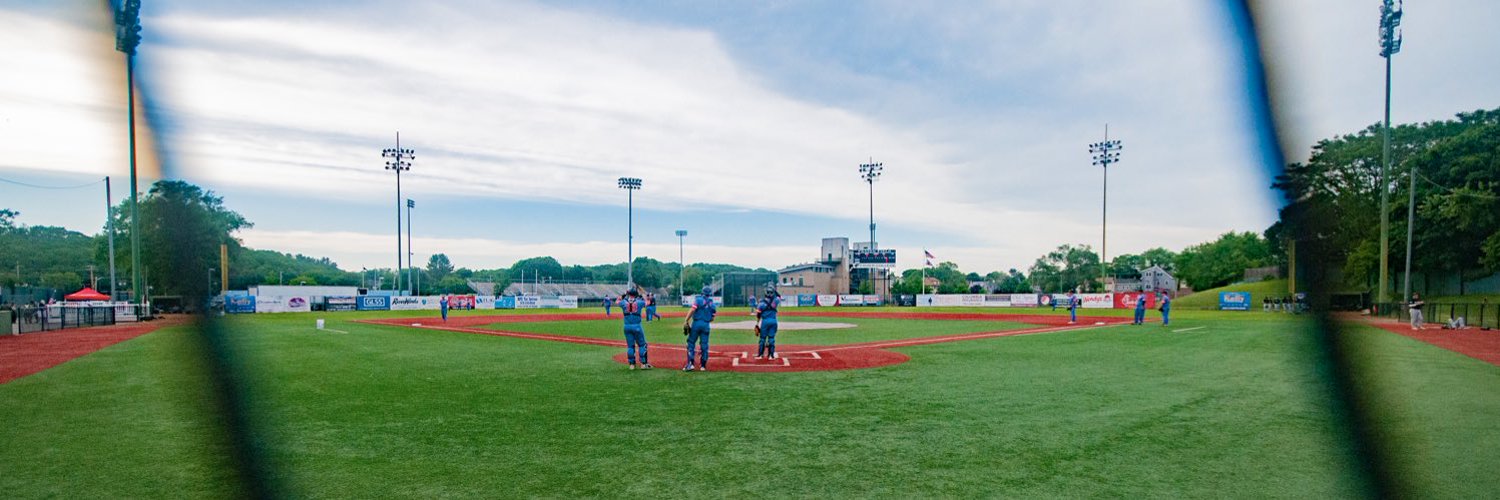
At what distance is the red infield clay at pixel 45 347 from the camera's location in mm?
15961

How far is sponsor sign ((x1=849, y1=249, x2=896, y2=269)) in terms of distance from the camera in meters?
87.8

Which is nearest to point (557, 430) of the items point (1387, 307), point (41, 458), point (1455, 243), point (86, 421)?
point (41, 458)

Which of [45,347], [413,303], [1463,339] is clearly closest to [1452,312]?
[1463,339]

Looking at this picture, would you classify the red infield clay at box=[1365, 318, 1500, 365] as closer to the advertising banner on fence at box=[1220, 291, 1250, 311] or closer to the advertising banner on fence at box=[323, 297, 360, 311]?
the advertising banner on fence at box=[1220, 291, 1250, 311]

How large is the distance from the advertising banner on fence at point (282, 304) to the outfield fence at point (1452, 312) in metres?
64.2

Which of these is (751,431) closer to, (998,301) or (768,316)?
(768,316)

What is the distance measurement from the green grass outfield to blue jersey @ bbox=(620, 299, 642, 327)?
41.2 inches

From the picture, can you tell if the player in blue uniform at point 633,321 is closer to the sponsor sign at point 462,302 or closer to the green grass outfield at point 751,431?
the green grass outfield at point 751,431

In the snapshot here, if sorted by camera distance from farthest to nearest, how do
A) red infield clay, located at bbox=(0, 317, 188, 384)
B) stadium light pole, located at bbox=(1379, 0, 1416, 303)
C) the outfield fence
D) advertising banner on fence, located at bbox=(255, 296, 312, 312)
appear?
1. advertising banner on fence, located at bbox=(255, 296, 312, 312)
2. the outfield fence
3. red infield clay, located at bbox=(0, 317, 188, 384)
4. stadium light pole, located at bbox=(1379, 0, 1416, 303)

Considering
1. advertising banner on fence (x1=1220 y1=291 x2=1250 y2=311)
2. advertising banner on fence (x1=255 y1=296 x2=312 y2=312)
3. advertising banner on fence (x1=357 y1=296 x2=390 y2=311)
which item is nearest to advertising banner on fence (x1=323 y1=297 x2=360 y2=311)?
advertising banner on fence (x1=357 y1=296 x2=390 y2=311)

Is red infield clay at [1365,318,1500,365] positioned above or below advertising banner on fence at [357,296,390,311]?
above

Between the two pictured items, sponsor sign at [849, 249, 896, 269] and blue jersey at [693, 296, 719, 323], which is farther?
sponsor sign at [849, 249, 896, 269]

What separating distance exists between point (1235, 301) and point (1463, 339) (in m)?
36.5

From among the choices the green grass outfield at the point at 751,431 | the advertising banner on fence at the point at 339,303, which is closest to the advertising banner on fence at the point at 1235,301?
the green grass outfield at the point at 751,431
